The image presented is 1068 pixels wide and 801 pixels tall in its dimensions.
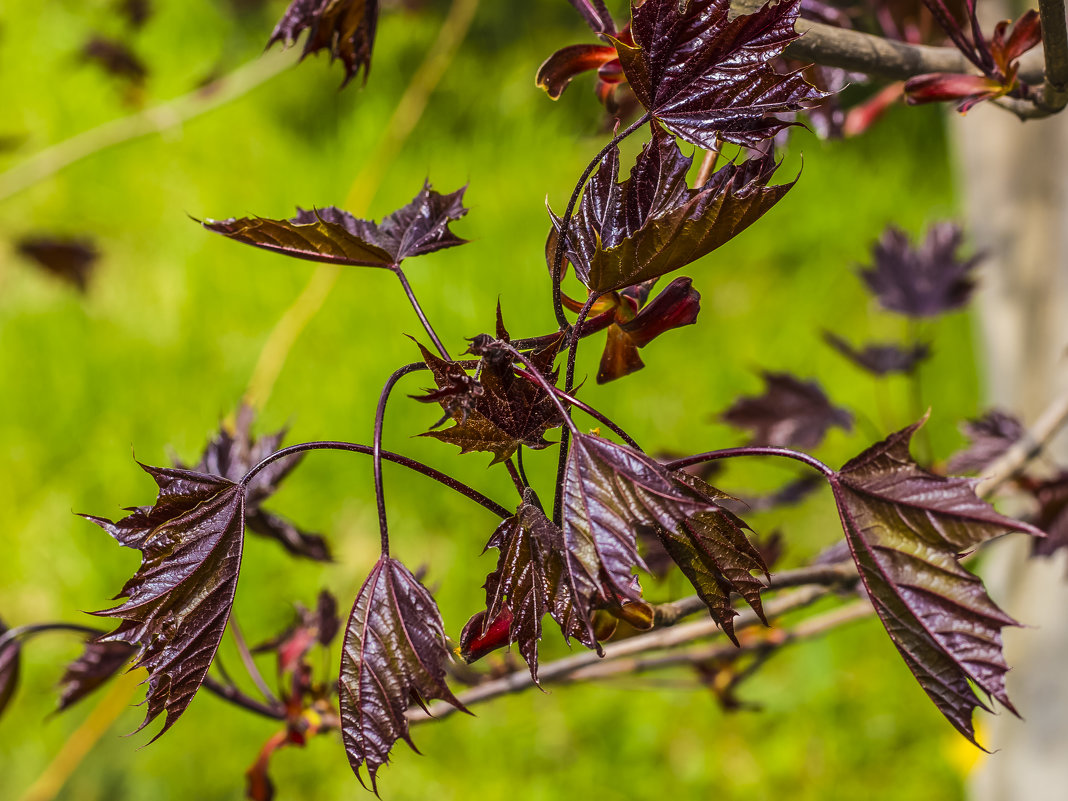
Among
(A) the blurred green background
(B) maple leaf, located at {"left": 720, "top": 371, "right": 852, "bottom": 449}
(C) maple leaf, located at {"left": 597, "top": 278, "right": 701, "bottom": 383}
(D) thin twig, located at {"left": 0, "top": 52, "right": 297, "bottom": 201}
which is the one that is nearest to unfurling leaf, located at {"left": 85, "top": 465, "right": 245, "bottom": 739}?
(C) maple leaf, located at {"left": 597, "top": 278, "right": 701, "bottom": 383}

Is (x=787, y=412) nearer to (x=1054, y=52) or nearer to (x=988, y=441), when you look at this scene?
(x=988, y=441)

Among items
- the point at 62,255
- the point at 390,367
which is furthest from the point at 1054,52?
the point at 62,255

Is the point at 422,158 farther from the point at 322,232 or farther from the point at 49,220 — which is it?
the point at 322,232

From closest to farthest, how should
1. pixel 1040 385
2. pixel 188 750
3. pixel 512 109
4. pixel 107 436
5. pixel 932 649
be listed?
pixel 932 649, pixel 1040 385, pixel 188 750, pixel 107 436, pixel 512 109

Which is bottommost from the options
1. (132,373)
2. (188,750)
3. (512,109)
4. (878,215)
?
(188,750)

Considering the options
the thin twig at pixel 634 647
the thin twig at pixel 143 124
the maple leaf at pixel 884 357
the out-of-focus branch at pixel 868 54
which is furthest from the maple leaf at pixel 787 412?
the thin twig at pixel 143 124

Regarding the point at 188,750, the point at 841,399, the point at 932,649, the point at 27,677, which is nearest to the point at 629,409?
the point at 841,399
